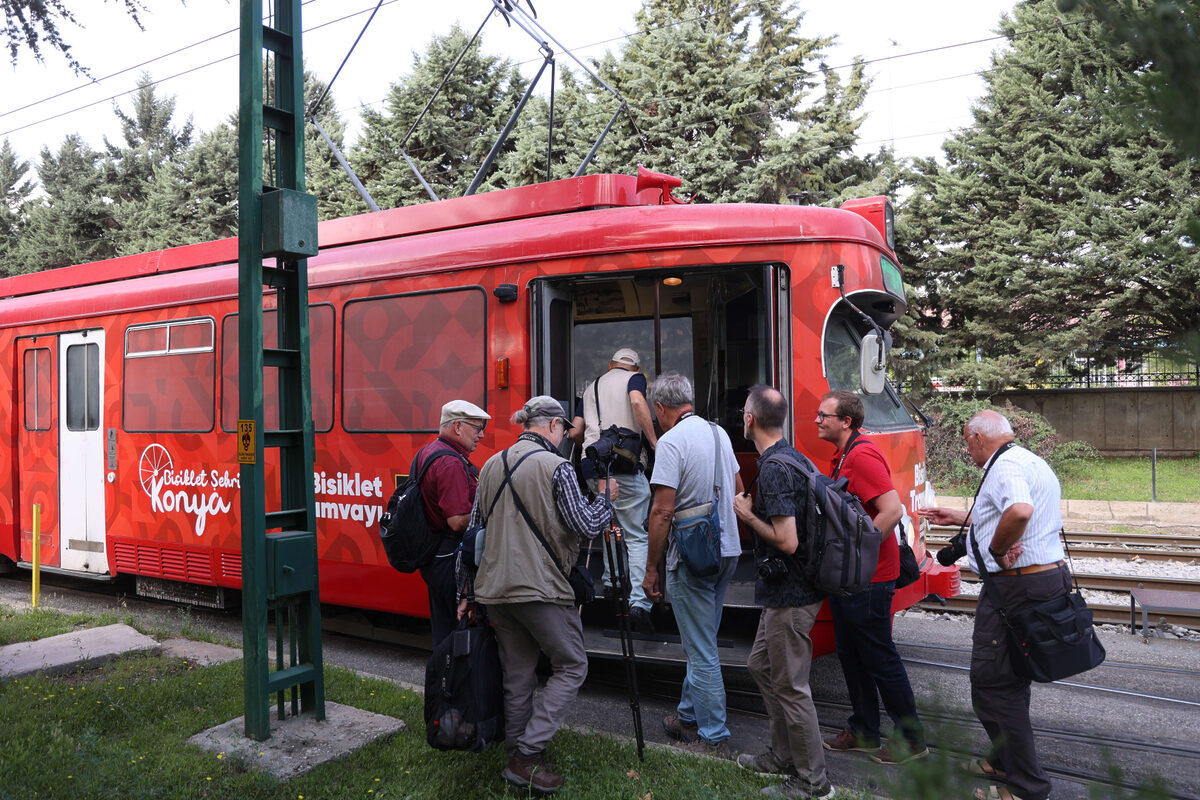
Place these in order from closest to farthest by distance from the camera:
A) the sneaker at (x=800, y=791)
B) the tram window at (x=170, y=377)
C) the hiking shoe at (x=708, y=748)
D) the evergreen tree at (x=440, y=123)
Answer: the sneaker at (x=800, y=791)
the hiking shoe at (x=708, y=748)
the tram window at (x=170, y=377)
the evergreen tree at (x=440, y=123)

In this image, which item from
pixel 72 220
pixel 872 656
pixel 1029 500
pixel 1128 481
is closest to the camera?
pixel 1029 500

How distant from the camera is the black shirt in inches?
151

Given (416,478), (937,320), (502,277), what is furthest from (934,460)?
(416,478)

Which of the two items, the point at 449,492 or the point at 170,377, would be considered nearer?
the point at 449,492

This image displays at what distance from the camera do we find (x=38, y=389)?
872 centimetres

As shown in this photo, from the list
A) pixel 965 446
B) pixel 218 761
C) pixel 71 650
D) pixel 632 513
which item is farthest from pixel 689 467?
pixel 965 446

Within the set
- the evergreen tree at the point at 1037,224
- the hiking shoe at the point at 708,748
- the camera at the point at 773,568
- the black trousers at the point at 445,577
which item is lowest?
the hiking shoe at the point at 708,748

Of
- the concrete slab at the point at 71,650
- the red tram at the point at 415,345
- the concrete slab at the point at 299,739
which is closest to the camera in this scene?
the concrete slab at the point at 299,739

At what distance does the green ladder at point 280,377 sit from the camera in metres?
4.38

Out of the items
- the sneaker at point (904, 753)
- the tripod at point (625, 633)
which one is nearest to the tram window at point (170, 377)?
the tripod at point (625, 633)

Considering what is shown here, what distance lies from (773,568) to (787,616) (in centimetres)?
24

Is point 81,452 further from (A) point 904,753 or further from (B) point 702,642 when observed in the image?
(A) point 904,753

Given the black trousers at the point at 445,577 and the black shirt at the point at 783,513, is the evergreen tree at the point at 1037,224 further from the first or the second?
the black trousers at the point at 445,577

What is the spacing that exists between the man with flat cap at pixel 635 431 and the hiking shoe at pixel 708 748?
913 mm
